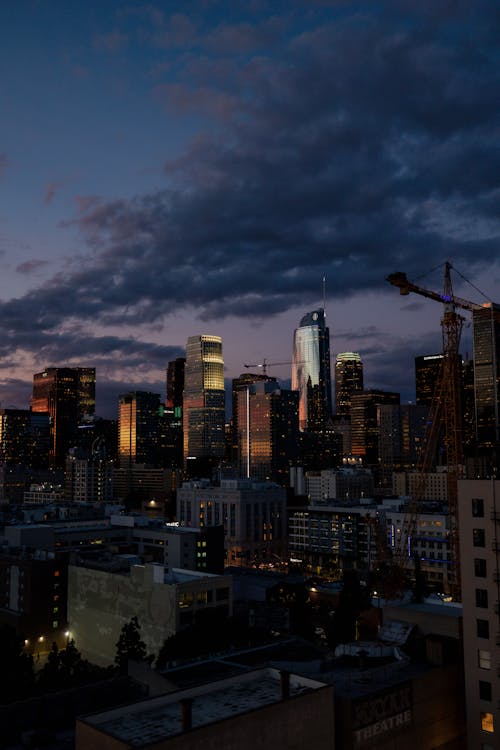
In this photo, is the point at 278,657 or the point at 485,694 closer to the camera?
Result: the point at 485,694

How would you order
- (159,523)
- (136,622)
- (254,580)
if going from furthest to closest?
1. (159,523)
2. (254,580)
3. (136,622)

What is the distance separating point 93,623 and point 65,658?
25915mm

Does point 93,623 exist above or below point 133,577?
below

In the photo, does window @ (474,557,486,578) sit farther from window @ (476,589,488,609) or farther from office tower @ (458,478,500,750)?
window @ (476,589,488,609)

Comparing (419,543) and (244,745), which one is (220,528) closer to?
(419,543)

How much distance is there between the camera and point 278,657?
194 ft

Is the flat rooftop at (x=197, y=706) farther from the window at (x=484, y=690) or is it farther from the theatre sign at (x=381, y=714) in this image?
the window at (x=484, y=690)

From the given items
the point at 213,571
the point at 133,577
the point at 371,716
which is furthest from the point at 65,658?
the point at 213,571

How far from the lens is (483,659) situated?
44.2m

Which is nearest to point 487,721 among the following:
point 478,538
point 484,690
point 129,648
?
point 484,690

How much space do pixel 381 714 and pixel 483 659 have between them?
898 centimetres

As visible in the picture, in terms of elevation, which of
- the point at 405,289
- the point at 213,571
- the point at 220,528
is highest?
the point at 405,289

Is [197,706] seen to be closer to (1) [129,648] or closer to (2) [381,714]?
(2) [381,714]

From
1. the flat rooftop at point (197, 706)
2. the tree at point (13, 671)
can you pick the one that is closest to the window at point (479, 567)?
the flat rooftop at point (197, 706)
